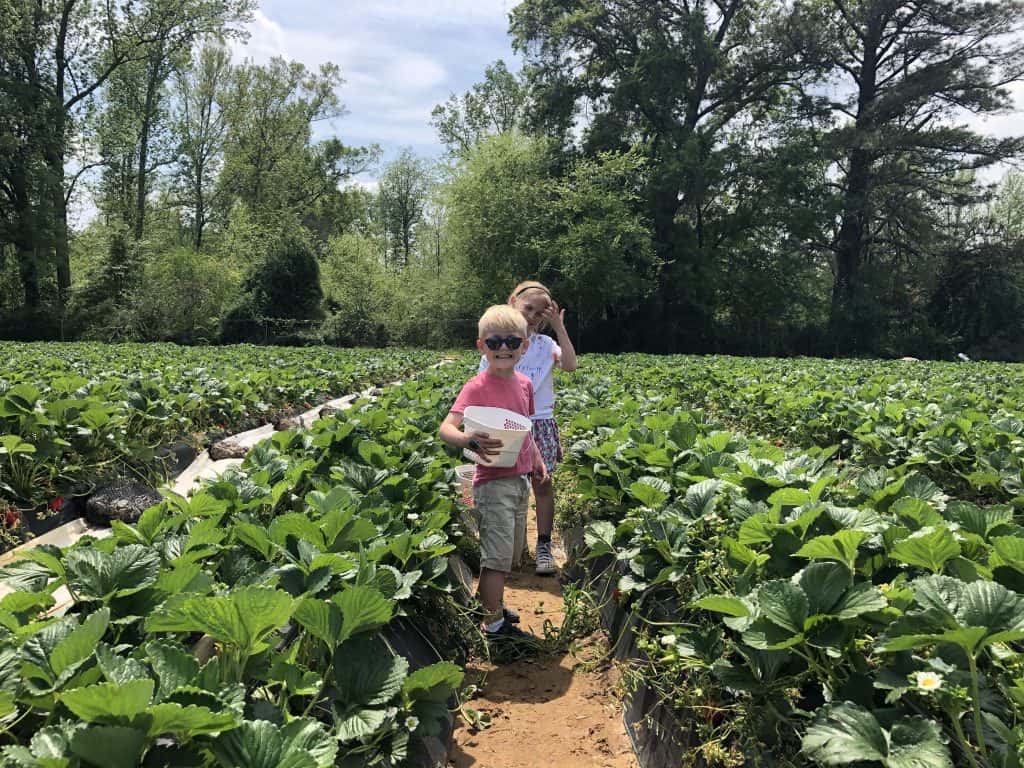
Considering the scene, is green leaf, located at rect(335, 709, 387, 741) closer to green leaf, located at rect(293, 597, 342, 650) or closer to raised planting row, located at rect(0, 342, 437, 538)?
green leaf, located at rect(293, 597, 342, 650)

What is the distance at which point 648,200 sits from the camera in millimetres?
30703

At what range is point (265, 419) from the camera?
7.91 meters

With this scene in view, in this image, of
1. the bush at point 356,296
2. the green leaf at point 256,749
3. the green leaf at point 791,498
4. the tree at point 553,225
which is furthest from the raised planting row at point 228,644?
the bush at point 356,296

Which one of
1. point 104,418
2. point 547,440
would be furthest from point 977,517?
point 104,418

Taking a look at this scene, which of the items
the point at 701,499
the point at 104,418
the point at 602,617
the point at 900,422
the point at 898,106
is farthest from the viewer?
the point at 898,106

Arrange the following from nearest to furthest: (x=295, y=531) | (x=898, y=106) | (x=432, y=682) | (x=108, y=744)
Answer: (x=108, y=744) < (x=432, y=682) < (x=295, y=531) < (x=898, y=106)

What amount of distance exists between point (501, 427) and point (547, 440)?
1315 mm

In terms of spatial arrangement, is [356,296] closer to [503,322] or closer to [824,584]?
[503,322]

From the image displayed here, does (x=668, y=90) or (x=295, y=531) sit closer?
(x=295, y=531)

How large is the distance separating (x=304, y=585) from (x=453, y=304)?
30673 mm

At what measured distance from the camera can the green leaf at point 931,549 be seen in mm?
1791

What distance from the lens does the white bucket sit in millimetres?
2887

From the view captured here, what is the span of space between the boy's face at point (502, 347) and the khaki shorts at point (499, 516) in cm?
57

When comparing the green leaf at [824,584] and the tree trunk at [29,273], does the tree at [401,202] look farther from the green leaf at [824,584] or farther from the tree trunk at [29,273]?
the green leaf at [824,584]
